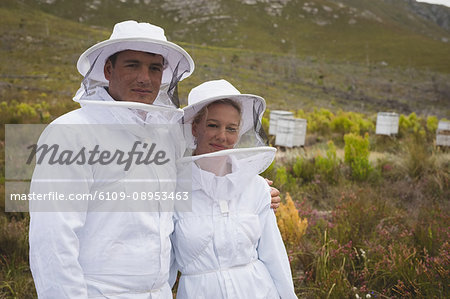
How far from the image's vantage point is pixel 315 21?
325ft

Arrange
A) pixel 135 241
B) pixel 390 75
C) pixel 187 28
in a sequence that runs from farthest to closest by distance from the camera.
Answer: pixel 187 28 < pixel 390 75 < pixel 135 241

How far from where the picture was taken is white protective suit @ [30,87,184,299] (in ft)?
4.83

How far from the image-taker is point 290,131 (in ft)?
32.2

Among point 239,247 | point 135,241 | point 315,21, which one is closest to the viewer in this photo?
point 135,241

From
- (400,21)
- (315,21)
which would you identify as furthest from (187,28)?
(400,21)

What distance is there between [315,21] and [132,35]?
351 ft

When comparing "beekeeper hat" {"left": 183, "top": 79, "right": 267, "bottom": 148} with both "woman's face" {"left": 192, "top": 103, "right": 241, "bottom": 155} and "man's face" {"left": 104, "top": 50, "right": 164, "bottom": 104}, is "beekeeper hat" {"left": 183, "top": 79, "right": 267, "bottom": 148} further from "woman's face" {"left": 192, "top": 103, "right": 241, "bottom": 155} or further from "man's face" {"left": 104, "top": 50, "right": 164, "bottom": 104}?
"man's face" {"left": 104, "top": 50, "right": 164, "bottom": 104}

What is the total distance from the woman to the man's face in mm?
298

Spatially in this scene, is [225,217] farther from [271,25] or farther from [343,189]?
[271,25]

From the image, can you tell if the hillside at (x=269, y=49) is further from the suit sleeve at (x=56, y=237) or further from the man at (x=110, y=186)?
the suit sleeve at (x=56, y=237)

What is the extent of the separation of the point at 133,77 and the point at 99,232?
2.77ft

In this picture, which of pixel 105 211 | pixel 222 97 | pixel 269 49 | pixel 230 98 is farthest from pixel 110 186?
pixel 269 49

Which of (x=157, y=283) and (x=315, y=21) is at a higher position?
(x=315, y=21)

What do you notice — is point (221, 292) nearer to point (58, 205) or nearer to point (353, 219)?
point (58, 205)
